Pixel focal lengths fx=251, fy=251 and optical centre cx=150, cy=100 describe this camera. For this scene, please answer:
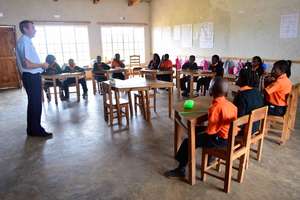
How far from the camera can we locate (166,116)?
183 inches

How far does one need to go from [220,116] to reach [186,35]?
21.3ft

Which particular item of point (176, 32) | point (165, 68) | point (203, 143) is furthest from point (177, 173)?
point (176, 32)

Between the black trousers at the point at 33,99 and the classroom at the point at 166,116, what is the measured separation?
0.01 meters

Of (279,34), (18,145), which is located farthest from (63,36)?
(279,34)

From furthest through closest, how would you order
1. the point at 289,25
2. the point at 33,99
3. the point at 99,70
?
the point at 99,70
the point at 289,25
the point at 33,99

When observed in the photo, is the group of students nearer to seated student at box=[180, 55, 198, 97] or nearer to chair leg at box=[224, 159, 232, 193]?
chair leg at box=[224, 159, 232, 193]

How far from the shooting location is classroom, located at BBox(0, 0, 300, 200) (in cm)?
235

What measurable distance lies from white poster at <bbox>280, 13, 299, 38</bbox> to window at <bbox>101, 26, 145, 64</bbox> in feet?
19.3

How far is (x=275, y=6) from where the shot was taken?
5.55 m

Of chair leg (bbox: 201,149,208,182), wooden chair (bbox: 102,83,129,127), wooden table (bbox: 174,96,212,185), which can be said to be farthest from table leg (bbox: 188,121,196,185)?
wooden chair (bbox: 102,83,129,127)

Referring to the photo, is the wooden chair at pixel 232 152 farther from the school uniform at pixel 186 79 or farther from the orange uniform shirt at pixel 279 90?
the school uniform at pixel 186 79

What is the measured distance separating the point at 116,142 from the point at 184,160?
1298 millimetres

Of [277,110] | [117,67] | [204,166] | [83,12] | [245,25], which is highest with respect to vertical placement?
[83,12]

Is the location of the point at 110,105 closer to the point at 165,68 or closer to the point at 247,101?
the point at 247,101
